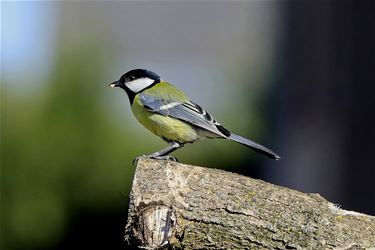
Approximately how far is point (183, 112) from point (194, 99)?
3.34 meters

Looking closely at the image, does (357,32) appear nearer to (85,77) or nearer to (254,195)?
(85,77)

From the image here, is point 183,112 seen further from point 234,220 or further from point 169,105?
point 234,220

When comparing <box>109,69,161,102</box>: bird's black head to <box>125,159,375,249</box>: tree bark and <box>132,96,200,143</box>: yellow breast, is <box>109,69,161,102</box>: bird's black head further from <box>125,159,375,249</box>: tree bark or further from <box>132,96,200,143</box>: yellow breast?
<box>125,159,375,249</box>: tree bark

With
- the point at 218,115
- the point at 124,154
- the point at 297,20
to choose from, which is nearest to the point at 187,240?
the point at 124,154

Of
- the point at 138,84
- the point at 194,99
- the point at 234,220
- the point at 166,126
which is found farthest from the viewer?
the point at 194,99

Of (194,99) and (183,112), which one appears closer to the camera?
(183,112)

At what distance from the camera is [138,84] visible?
301 cm

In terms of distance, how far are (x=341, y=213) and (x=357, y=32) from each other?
179 inches

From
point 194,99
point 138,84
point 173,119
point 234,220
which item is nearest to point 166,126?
point 173,119

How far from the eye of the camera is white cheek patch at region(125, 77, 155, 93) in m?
3.01

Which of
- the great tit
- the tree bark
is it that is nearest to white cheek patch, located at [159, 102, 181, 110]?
the great tit

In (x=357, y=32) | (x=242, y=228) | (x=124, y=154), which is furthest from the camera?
(x=357, y=32)

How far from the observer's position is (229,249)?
2.21m

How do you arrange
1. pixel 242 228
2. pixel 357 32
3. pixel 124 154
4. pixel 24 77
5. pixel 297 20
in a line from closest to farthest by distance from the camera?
pixel 242 228 < pixel 124 154 < pixel 24 77 < pixel 357 32 < pixel 297 20
